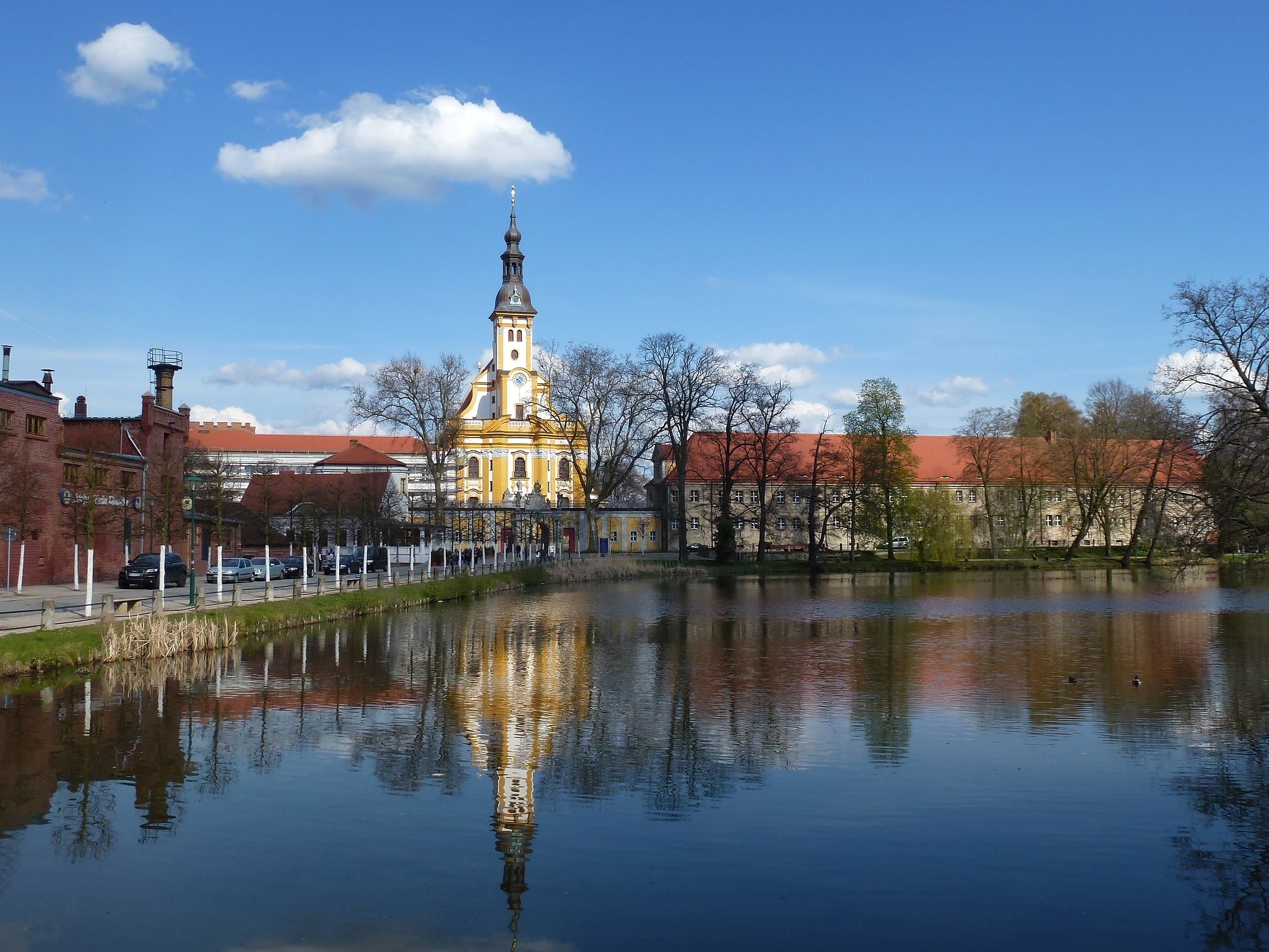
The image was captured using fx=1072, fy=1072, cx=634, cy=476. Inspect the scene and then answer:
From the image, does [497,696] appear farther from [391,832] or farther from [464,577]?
[464,577]

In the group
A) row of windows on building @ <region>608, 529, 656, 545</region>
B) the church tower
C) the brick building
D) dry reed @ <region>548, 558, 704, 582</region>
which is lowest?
dry reed @ <region>548, 558, 704, 582</region>

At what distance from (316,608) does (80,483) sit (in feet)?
40.7

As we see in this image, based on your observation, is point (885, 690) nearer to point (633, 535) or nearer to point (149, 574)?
point (149, 574)

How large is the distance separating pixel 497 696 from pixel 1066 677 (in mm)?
10273

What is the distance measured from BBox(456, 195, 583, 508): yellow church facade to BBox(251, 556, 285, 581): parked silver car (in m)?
35.9

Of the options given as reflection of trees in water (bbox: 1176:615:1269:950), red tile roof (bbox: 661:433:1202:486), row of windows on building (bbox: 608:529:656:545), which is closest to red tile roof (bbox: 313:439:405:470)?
row of windows on building (bbox: 608:529:656:545)

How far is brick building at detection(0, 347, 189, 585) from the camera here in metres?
35.4

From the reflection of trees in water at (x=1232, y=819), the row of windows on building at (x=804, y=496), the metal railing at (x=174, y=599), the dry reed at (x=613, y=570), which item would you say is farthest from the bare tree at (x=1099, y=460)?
the reflection of trees in water at (x=1232, y=819)

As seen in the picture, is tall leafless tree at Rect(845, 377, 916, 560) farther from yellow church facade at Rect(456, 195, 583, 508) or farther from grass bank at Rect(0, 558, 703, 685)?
yellow church facade at Rect(456, 195, 583, 508)

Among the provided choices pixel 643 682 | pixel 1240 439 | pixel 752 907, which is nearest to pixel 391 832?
pixel 752 907

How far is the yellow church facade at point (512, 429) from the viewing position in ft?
298

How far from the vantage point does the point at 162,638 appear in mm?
21500

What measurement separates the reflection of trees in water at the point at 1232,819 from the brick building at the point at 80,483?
25.4 meters

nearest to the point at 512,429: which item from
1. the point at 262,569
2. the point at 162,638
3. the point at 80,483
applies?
the point at 262,569
